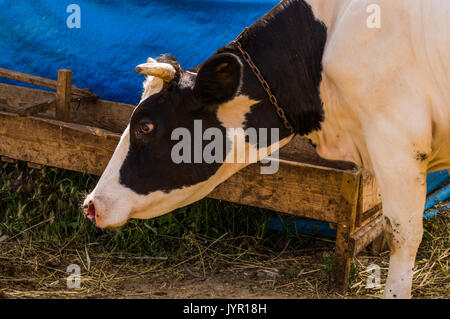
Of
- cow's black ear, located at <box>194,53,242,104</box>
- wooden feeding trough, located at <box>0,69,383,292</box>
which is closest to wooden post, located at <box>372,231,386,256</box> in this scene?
wooden feeding trough, located at <box>0,69,383,292</box>

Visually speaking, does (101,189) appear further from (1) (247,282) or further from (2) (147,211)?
(1) (247,282)

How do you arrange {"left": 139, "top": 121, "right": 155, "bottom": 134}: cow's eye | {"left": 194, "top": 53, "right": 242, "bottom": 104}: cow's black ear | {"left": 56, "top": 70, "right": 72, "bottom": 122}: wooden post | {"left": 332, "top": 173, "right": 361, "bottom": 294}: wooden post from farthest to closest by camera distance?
{"left": 56, "top": 70, "right": 72, "bottom": 122}: wooden post < {"left": 332, "top": 173, "right": 361, "bottom": 294}: wooden post < {"left": 139, "top": 121, "right": 155, "bottom": 134}: cow's eye < {"left": 194, "top": 53, "right": 242, "bottom": 104}: cow's black ear

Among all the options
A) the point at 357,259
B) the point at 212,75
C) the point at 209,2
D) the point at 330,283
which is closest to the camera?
the point at 212,75

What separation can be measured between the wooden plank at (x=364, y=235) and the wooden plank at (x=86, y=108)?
1943mm

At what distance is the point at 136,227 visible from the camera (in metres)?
4.10

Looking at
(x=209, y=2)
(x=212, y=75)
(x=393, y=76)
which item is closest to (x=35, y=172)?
(x=209, y=2)

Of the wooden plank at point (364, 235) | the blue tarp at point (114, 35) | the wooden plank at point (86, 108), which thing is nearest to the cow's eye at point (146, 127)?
the wooden plank at point (364, 235)

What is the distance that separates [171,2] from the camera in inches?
176

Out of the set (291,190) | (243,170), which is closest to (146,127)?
(243,170)

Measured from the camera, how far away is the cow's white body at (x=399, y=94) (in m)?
2.55

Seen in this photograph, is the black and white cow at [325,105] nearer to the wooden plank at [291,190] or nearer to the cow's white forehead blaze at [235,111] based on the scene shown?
the cow's white forehead blaze at [235,111]

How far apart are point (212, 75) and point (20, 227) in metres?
2.28

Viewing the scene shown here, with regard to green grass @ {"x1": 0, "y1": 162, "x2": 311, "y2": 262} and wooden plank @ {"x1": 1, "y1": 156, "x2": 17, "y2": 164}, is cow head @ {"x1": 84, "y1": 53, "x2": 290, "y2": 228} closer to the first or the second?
green grass @ {"x1": 0, "y1": 162, "x2": 311, "y2": 262}

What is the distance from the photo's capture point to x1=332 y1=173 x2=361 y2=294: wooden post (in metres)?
3.35
